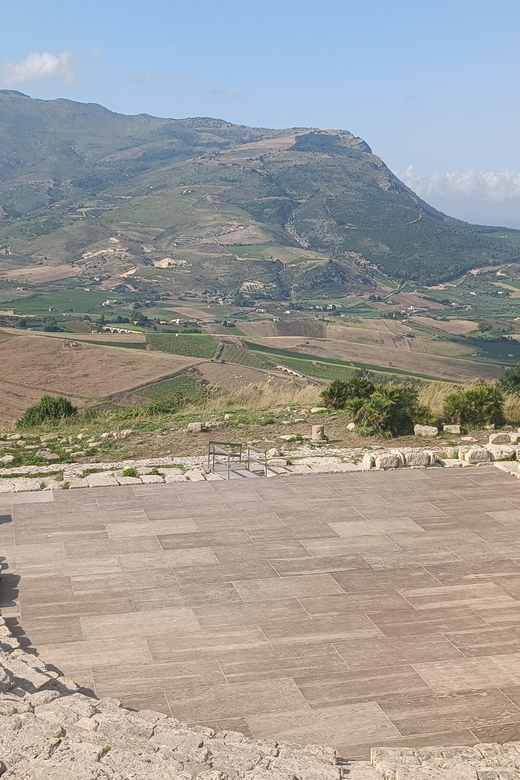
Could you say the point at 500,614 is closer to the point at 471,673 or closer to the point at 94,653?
the point at 471,673

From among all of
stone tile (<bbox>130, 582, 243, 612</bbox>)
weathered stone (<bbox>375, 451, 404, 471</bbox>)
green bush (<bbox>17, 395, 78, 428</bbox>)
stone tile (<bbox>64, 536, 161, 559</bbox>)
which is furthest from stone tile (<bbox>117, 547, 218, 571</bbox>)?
green bush (<bbox>17, 395, 78, 428</bbox>)

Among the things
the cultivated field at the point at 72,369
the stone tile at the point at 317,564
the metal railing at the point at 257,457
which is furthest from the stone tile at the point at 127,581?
the cultivated field at the point at 72,369

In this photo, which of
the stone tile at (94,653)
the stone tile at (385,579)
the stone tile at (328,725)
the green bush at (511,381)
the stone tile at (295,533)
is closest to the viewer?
the stone tile at (328,725)

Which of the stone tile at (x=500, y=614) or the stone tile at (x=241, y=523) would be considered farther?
the stone tile at (x=241, y=523)

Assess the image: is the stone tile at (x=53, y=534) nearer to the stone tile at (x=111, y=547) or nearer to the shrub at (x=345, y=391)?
the stone tile at (x=111, y=547)

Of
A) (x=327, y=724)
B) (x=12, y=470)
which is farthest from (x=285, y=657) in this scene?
(x=12, y=470)

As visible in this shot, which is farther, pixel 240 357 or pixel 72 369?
pixel 240 357

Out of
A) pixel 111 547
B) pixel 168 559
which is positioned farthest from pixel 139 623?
pixel 111 547
